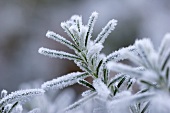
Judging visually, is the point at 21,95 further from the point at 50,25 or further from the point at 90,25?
the point at 50,25

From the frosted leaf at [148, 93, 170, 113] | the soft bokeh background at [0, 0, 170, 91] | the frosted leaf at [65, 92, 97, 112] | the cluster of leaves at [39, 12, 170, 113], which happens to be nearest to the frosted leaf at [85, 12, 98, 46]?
the cluster of leaves at [39, 12, 170, 113]

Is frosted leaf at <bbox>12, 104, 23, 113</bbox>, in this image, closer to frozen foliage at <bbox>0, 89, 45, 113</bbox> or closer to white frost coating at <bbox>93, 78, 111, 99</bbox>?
frozen foliage at <bbox>0, 89, 45, 113</bbox>

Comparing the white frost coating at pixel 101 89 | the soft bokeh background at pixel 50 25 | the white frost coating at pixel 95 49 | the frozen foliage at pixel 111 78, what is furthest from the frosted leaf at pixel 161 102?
the soft bokeh background at pixel 50 25

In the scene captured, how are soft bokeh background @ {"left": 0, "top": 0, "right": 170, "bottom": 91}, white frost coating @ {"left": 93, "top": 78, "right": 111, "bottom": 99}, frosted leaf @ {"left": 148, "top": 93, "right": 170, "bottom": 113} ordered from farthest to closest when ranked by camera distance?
soft bokeh background @ {"left": 0, "top": 0, "right": 170, "bottom": 91}
white frost coating @ {"left": 93, "top": 78, "right": 111, "bottom": 99}
frosted leaf @ {"left": 148, "top": 93, "right": 170, "bottom": 113}

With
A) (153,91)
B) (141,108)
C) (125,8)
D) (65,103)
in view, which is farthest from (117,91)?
(125,8)

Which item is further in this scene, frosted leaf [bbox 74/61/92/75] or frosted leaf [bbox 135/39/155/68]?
frosted leaf [bbox 74/61/92/75]

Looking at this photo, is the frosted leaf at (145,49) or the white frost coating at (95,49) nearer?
the frosted leaf at (145,49)

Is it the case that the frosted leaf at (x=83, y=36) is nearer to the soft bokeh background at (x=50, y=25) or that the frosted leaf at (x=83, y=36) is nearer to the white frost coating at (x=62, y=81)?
the white frost coating at (x=62, y=81)
